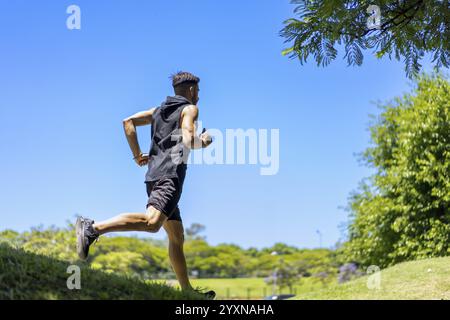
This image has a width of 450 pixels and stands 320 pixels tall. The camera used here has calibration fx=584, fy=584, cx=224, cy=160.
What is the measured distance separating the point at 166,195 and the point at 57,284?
4.22 feet

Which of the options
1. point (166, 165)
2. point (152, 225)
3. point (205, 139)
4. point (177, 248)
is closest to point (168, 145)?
point (166, 165)

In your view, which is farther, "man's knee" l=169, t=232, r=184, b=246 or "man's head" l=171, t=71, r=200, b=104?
"man's head" l=171, t=71, r=200, b=104

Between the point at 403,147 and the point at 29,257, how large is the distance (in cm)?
1782

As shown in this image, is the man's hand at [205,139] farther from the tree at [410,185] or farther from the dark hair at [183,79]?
the tree at [410,185]

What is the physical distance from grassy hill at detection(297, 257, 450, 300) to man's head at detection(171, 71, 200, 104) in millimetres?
5881

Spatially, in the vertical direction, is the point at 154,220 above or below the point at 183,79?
below

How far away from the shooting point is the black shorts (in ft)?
17.3

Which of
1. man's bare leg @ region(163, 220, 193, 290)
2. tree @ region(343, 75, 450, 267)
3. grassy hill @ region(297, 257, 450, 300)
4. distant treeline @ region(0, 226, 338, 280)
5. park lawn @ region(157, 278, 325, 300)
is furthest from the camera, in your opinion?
park lawn @ region(157, 278, 325, 300)

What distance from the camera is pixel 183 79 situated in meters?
6.03

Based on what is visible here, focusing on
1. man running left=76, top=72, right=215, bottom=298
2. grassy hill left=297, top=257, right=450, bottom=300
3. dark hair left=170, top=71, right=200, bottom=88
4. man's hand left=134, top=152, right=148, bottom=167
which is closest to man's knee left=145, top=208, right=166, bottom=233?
man running left=76, top=72, right=215, bottom=298

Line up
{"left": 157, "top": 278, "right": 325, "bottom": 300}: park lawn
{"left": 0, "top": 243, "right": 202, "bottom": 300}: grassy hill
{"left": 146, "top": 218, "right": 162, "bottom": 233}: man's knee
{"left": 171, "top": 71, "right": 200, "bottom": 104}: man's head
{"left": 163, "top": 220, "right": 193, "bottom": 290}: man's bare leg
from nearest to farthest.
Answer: {"left": 0, "top": 243, "right": 202, "bottom": 300}: grassy hill < {"left": 146, "top": 218, "right": 162, "bottom": 233}: man's knee < {"left": 163, "top": 220, "right": 193, "bottom": 290}: man's bare leg < {"left": 171, "top": 71, "right": 200, "bottom": 104}: man's head < {"left": 157, "top": 278, "right": 325, "bottom": 300}: park lawn

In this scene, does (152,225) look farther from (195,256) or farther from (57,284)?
(195,256)

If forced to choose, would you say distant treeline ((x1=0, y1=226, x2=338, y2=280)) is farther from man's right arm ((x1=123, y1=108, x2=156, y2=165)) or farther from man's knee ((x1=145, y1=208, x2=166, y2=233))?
man's knee ((x1=145, y1=208, x2=166, y2=233))

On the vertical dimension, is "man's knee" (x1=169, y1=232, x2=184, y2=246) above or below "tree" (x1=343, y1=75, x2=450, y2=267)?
below
